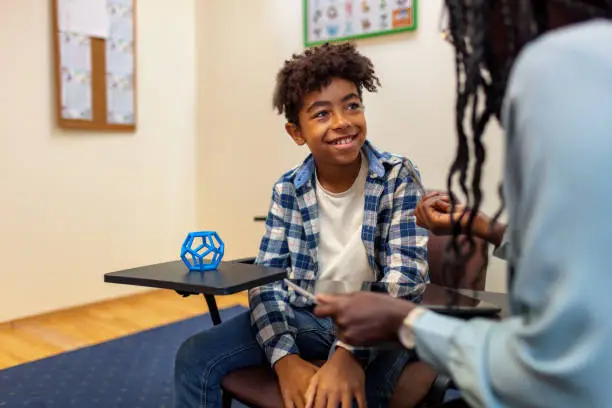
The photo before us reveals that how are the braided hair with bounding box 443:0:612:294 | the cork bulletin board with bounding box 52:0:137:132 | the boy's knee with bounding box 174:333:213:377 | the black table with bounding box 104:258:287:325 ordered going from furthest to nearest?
1. the cork bulletin board with bounding box 52:0:137:132
2. the boy's knee with bounding box 174:333:213:377
3. the black table with bounding box 104:258:287:325
4. the braided hair with bounding box 443:0:612:294

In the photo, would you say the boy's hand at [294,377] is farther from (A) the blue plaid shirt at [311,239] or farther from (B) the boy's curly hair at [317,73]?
(B) the boy's curly hair at [317,73]

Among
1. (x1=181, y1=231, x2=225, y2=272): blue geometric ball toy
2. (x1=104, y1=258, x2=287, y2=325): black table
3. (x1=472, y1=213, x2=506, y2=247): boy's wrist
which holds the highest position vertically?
(x1=472, y1=213, x2=506, y2=247): boy's wrist

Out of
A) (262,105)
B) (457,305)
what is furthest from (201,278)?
(262,105)

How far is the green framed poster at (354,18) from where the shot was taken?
269 centimetres

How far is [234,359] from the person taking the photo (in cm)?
143

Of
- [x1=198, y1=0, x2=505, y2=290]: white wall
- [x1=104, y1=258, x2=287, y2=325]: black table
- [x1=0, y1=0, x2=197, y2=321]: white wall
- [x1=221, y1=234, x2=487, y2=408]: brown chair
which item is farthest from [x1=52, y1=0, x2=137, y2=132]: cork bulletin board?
[x1=221, y1=234, x2=487, y2=408]: brown chair

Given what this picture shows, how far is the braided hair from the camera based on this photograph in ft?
2.14

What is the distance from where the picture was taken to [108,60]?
335 centimetres

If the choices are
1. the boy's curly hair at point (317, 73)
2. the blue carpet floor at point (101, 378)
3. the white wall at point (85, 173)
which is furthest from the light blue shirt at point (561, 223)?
the white wall at point (85, 173)

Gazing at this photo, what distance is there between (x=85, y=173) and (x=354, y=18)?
1711mm

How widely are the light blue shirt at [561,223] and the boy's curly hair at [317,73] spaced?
3.28ft

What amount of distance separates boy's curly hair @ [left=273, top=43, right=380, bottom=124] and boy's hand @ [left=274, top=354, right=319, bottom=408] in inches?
26.7

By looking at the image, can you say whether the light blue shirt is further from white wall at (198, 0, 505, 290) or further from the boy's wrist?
white wall at (198, 0, 505, 290)

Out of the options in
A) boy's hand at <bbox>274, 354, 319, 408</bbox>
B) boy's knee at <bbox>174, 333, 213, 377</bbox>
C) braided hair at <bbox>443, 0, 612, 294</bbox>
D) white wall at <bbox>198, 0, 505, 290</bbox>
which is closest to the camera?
braided hair at <bbox>443, 0, 612, 294</bbox>
